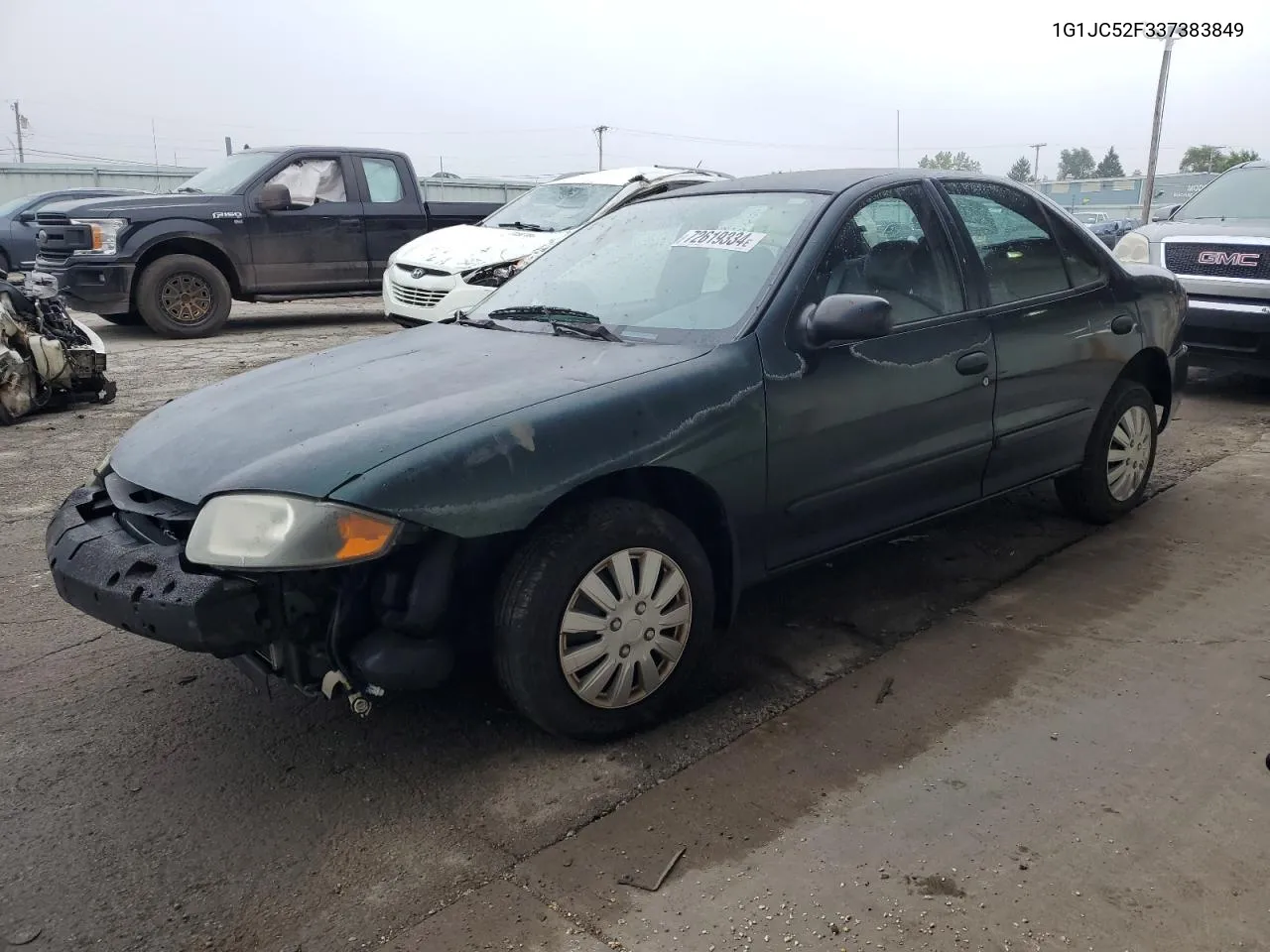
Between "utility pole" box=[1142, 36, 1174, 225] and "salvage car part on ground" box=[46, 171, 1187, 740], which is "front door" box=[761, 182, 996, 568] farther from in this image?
"utility pole" box=[1142, 36, 1174, 225]

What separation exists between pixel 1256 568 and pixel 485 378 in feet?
10.5

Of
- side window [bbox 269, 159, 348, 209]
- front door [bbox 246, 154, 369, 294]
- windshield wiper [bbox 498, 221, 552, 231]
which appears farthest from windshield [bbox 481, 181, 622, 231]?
side window [bbox 269, 159, 348, 209]

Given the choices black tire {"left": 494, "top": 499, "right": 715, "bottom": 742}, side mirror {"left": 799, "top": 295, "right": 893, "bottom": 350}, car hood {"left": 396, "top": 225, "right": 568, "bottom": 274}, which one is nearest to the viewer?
black tire {"left": 494, "top": 499, "right": 715, "bottom": 742}

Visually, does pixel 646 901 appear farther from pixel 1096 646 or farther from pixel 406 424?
pixel 1096 646

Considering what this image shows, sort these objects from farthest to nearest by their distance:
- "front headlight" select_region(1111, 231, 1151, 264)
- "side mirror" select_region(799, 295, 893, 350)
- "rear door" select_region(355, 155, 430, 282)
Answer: "rear door" select_region(355, 155, 430, 282)
"front headlight" select_region(1111, 231, 1151, 264)
"side mirror" select_region(799, 295, 893, 350)

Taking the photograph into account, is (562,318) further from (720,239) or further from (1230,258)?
(1230,258)

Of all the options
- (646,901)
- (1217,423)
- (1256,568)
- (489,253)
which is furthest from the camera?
(489,253)

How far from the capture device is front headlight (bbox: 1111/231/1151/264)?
820cm

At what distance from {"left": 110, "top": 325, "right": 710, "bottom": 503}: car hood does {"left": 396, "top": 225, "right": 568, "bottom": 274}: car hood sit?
19.2 feet

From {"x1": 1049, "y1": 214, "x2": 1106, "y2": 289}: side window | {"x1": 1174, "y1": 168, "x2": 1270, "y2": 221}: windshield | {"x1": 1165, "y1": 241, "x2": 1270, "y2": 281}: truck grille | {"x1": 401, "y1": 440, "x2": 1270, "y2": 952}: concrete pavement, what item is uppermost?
{"x1": 1174, "y1": 168, "x2": 1270, "y2": 221}: windshield

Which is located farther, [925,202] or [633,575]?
[925,202]

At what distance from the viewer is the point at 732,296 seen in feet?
11.2

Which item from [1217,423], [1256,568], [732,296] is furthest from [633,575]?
[1217,423]

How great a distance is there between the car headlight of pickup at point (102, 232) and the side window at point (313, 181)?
165cm
